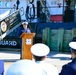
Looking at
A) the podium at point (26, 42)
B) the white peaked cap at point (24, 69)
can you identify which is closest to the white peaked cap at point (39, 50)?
the white peaked cap at point (24, 69)

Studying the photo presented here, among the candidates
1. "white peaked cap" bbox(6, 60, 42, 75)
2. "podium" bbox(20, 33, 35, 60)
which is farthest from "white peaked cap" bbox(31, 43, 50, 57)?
"podium" bbox(20, 33, 35, 60)

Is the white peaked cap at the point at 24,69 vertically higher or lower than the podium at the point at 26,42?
higher

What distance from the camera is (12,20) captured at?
16.1 m

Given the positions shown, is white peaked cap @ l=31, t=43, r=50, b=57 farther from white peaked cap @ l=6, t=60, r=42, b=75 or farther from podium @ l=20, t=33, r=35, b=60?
podium @ l=20, t=33, r=35, b=60

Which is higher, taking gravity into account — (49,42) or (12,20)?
(12,20)

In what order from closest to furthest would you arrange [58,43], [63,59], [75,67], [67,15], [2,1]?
[75,67] < [63,59] < [58,43] < [67,15] < [2,1]

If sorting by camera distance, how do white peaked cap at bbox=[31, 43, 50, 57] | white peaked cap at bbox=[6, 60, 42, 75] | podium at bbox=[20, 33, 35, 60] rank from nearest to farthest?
white peaked cap at bbox=[6, 60, 42, 75]
white peaked cap at bbox=[31, 43, 50, 57]
podium at bbox=[20, 33, 35, 60]

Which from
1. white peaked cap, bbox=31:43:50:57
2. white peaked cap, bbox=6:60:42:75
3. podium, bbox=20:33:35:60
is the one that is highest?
white peaked cap, bbox=6:60:42:75

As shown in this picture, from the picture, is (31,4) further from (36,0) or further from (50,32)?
(50,32)

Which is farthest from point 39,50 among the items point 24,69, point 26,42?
point 26,42

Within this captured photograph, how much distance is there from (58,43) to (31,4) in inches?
238

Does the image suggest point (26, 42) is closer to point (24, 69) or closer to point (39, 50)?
point (39, 50)

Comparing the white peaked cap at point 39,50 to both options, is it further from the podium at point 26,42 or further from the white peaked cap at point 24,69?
the podium at point 26,42

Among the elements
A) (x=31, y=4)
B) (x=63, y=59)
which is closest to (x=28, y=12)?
(x=31, y=4)
